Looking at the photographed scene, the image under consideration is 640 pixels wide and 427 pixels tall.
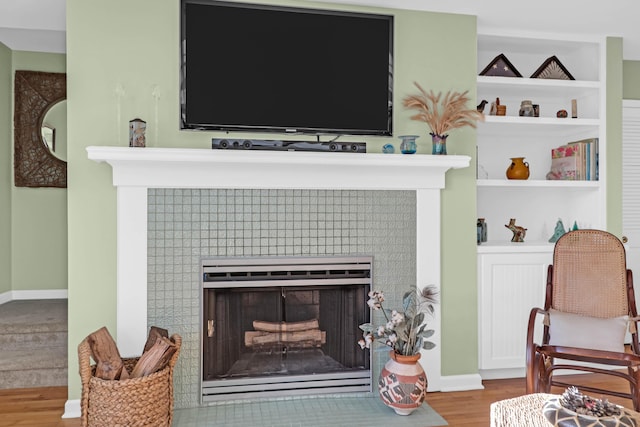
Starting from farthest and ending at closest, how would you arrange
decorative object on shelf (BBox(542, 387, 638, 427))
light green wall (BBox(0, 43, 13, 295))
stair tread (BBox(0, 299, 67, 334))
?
light green wall (BBox(0, 43, 13, 295)) → stair tread (BBox(0, 299, 67, 334)) → decorative object on shelf (BBox(542, 387, 638, 427))

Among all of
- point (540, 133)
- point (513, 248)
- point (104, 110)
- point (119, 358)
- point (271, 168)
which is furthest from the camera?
point (540, 133)

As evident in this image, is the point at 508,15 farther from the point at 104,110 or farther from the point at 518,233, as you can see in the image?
the point at 104,110

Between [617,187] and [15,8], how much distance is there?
4.25 meters

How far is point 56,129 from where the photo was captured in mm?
4117

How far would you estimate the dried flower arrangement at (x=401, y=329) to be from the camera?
2.88 metres

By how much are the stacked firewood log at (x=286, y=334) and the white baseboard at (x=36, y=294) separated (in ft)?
6.64

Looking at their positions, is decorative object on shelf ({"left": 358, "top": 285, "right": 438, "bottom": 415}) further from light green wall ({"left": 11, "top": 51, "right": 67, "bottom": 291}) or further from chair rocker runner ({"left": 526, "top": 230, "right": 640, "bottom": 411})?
light green wall ({"left": 11, "top": 51, "right": 67, "bottom": 291})

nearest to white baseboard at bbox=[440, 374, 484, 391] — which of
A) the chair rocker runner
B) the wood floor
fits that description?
the wood floor

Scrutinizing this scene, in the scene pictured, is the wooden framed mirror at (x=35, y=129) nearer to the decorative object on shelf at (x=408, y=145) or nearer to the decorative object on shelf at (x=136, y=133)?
the decorative object on shelf at (x=136, y=133)

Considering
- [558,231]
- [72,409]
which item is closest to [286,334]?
[72,409]

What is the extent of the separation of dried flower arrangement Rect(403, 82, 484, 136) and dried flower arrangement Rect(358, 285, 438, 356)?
1.08m

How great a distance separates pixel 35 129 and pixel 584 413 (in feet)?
14.0

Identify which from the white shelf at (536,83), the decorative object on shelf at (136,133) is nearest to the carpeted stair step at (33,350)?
the decorative object on shelf at (136,133)

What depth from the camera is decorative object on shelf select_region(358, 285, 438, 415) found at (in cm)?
279
